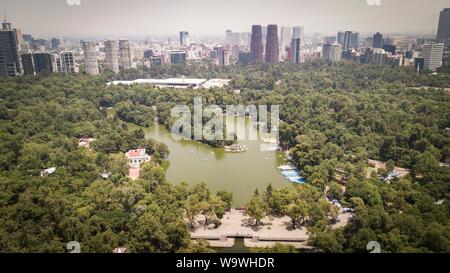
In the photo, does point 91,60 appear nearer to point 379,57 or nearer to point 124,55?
point 124,55

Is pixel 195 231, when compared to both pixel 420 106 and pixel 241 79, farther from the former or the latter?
pixel 241 79

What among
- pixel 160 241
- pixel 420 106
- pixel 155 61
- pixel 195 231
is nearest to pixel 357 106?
pixel 420 106

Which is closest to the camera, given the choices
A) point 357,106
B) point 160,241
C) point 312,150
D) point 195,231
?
point 160,241

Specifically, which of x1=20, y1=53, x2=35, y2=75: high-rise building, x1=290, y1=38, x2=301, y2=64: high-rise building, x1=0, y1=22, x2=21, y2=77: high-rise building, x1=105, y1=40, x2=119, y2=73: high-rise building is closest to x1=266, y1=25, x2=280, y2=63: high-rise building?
x1=290, y1=38, x2=301, y2=64: high-rise building

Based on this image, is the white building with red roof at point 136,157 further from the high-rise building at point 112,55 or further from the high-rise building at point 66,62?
the high-rise building at point 112,55

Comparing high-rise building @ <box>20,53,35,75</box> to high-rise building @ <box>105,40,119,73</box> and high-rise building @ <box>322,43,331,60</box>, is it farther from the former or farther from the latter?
high-rise building @ <box>322,43,331,60</box>

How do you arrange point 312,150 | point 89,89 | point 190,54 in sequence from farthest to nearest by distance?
point 190,54 → point 89,89 → point 312,150
